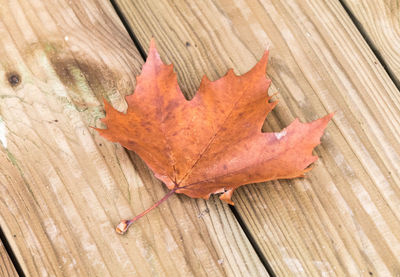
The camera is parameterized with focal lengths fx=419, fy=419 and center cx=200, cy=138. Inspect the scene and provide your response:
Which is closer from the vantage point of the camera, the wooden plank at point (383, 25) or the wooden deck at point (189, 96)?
the wooden deck at point (189, 96)

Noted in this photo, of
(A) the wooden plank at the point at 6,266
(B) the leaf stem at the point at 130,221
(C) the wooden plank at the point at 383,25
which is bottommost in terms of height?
(B) the leaf stem at the point at 130,221

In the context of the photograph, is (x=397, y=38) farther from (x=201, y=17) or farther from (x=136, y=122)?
(x=136, y=122)

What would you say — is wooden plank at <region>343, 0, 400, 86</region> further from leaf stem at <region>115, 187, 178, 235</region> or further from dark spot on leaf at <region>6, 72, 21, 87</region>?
dark spot on leaf at <region>6, 72, 21, 87</region>

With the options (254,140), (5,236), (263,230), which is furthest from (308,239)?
(5,236)

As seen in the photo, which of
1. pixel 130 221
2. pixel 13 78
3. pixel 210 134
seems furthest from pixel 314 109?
pixel 13 78

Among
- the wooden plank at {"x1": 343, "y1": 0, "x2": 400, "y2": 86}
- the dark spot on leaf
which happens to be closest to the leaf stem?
the dark spot on leaf

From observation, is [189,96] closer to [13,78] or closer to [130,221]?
[130,221]

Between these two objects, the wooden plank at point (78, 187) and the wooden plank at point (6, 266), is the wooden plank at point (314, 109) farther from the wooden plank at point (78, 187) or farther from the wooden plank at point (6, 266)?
the wooden plank at point (6, 266)

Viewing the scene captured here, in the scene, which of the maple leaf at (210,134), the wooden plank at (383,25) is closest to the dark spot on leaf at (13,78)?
the maple leaf at (210,134)
